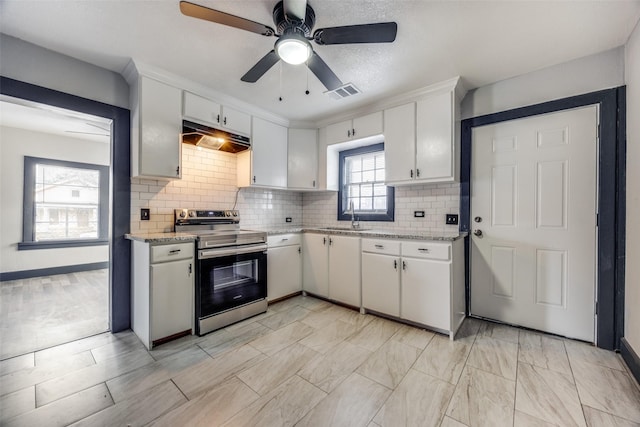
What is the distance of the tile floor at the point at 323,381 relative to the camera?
143 centimetres

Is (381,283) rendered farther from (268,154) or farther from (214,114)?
(214,114)

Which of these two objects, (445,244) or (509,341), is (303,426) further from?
(509,341)

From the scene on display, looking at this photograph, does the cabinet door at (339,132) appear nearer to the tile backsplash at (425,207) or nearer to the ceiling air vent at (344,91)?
the ceiling air vent at (344,91)

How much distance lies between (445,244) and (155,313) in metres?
2.56

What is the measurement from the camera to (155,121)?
2428mm

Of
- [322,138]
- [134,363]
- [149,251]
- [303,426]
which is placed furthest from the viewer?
[322,138]

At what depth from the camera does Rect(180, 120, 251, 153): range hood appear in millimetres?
2660

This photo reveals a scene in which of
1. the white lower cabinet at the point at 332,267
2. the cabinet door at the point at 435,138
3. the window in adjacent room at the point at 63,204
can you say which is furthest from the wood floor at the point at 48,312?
the cabinet door at the point at 435,138

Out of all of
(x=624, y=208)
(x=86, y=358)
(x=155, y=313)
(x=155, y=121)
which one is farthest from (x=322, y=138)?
(x=86, y=358)

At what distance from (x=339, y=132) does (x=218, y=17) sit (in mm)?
2195

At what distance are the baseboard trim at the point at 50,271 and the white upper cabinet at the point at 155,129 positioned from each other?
3.70m

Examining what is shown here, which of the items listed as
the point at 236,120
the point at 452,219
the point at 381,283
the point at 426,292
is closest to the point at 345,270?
the point at 381,283

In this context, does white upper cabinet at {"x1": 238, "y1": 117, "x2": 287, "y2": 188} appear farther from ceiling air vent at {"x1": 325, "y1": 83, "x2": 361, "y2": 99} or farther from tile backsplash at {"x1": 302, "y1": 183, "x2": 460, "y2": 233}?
tile backsplash at {"x1": 302, "y1": 183, "x2": 460, "y2": 233}

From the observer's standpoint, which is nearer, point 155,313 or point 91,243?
point 155,313
